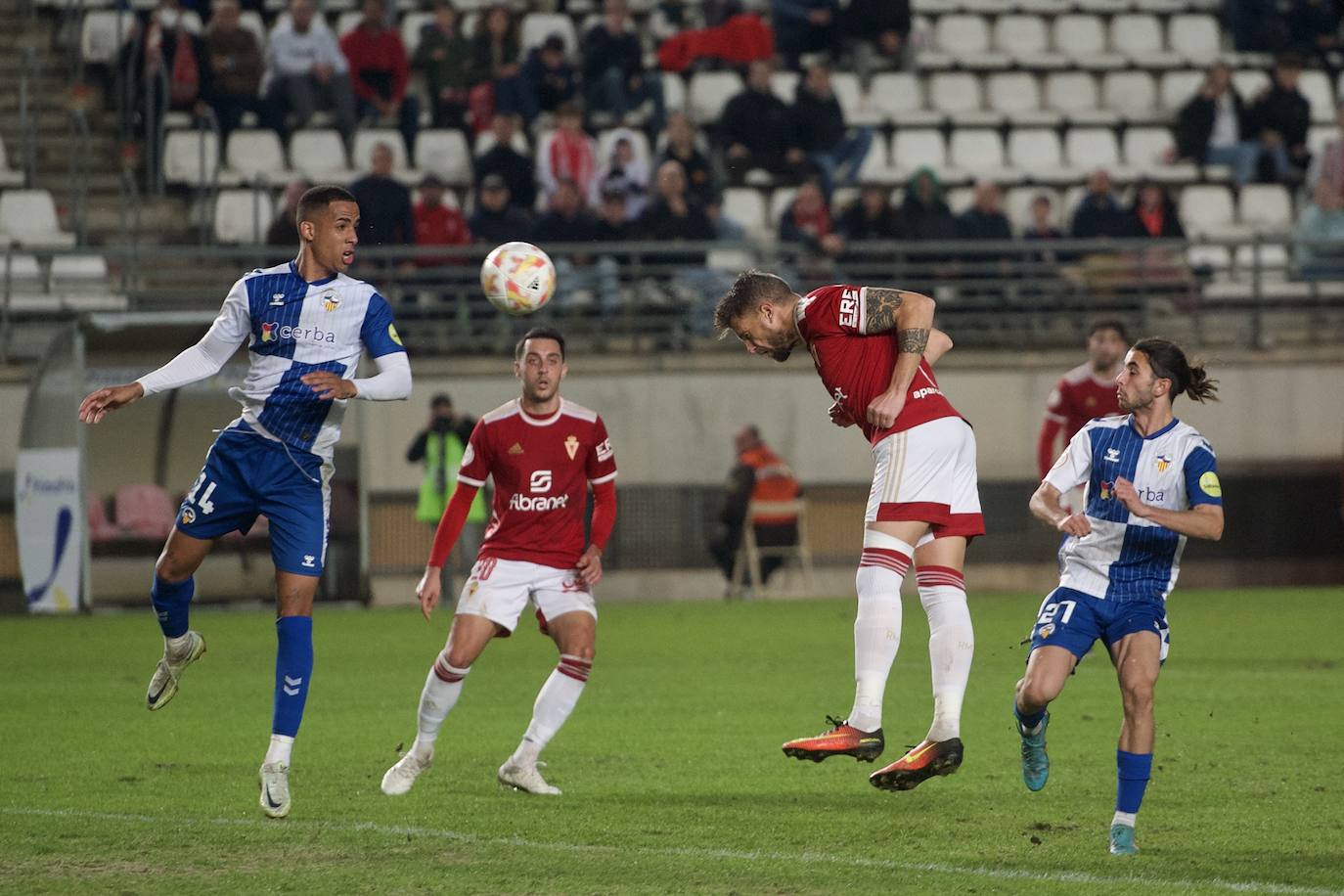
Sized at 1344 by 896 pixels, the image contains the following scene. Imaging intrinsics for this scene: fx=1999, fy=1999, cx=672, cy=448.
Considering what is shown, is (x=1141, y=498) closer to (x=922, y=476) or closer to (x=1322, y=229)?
(x=922, y=476)

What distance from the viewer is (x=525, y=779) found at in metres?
8.25

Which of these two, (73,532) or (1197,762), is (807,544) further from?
(1197,762)

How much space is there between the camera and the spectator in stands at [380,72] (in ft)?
71.2

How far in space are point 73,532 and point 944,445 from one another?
41.2 ft

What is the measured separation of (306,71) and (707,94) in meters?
4.51

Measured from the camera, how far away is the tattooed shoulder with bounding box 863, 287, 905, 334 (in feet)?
23.2

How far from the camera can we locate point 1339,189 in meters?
22.0

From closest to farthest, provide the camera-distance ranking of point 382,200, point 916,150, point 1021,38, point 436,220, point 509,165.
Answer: point 382,200
point 436,220
point 509,165
point 916,150
point 1021,38

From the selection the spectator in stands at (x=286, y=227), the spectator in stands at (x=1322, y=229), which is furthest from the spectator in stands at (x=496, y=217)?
the spectator in stands at (x=1322, y=229)

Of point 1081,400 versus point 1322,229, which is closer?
point 1081,400

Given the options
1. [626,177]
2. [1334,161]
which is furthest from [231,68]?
[1334,161]

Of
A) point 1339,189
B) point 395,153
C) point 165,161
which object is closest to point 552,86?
point 395,153

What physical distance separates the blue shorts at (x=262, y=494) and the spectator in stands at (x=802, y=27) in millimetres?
16625

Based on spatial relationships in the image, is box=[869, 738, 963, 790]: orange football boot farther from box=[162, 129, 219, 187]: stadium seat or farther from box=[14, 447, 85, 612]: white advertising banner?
Answer: box=[162, 129, 219, 187]: stadium seat
